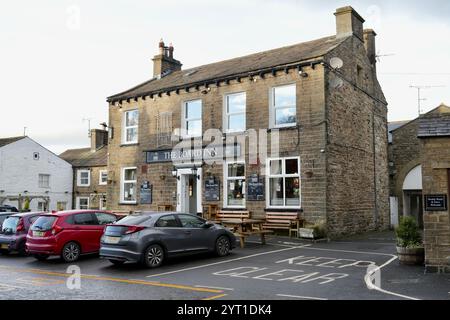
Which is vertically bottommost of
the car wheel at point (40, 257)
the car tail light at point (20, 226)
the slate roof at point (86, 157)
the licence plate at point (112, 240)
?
the car wheel at point (40, 257)

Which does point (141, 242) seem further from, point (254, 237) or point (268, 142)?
point (268, 142)

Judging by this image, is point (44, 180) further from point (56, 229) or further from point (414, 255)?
point (414, 255)

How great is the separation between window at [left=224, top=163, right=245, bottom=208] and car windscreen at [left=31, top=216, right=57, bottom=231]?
326 inches

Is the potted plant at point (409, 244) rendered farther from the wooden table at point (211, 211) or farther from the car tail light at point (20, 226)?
the car tail light at point (20, 226)

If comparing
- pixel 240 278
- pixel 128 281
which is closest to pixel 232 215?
pixel 240 278

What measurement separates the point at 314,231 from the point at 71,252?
27.5 ft

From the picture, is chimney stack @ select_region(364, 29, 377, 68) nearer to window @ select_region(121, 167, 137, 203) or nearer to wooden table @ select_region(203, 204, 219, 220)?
wooden table @ select_region(203, 204, 219, 220)

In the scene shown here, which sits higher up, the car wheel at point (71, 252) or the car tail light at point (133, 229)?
the car tail light at point (133, 229)

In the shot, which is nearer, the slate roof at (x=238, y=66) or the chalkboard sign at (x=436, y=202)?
the chalkboard sign at (x=436, y=202)

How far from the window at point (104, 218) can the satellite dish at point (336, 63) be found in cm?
1029

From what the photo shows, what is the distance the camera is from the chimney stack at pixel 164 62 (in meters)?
27.0

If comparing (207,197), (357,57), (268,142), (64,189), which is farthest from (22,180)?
(357,57)

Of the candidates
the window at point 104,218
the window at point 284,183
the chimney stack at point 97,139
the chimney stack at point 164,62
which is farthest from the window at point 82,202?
the window at point 104,218

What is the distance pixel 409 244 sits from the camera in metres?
11.5
